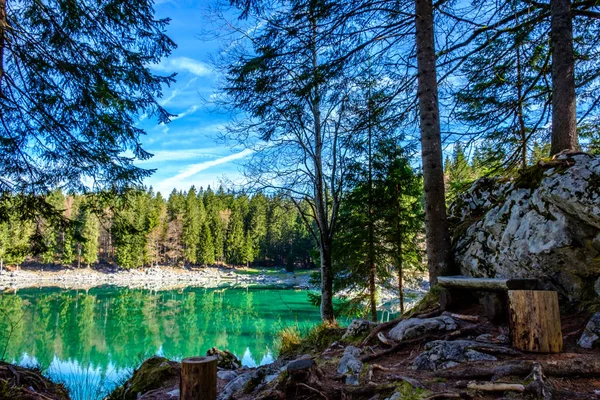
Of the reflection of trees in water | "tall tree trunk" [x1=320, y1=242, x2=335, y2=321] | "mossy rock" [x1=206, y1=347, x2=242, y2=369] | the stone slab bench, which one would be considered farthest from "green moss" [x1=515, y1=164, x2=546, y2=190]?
the reflection of trees in water

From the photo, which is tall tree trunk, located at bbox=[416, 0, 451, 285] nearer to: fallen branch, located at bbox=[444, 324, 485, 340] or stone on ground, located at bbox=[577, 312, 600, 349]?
fallen branch, located at bbox=[444, 324, 485, 340]

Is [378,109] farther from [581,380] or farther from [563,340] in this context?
[581,380]

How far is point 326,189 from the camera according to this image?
28.7 feet

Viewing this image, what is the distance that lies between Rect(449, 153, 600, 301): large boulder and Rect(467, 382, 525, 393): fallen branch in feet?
5.46

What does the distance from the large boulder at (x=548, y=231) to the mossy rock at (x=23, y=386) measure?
4.58 metres

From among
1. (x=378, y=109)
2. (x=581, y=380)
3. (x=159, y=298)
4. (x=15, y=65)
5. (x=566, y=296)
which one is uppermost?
(x=15, y=65)

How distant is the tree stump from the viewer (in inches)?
92.9

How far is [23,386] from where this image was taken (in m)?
3.08

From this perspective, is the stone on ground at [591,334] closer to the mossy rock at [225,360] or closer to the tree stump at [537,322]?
the tree stump at [537,322]

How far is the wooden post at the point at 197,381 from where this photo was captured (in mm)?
2279

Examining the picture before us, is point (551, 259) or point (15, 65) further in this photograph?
point (15, 65)

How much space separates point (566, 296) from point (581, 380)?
1303 millimetres

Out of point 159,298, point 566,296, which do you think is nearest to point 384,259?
point 566,296

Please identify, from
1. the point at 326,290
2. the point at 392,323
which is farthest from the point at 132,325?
the point at 392,323
